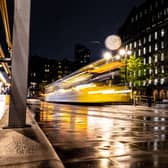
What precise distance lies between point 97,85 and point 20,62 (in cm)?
2266

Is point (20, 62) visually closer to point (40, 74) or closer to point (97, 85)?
point (97, 85)

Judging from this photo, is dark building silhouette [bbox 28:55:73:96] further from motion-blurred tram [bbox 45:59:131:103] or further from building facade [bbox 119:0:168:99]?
motion-blurred tram [bbox 45:59:131:103]

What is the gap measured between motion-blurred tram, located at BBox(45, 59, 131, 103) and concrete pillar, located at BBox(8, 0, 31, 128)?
21.2 meters

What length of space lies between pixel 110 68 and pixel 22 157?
26287 mm

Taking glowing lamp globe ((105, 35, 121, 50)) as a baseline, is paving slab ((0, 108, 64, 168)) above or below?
below

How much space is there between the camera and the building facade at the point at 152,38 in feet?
275

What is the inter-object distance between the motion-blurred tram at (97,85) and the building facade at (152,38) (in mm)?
40201

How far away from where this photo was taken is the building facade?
8394 centimetres

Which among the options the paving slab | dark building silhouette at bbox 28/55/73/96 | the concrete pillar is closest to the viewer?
the paving slab

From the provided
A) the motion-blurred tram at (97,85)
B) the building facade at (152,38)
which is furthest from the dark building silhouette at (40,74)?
the motion-blurred tram at (97,85)

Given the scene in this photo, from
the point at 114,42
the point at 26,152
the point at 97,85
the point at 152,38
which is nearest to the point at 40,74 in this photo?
the point at 114,42

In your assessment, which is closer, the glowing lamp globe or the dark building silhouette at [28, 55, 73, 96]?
the glowing lamp globe

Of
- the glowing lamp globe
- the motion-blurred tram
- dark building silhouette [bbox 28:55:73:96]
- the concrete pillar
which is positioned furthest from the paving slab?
dark building silhouette [bbox 28:55:73:96]

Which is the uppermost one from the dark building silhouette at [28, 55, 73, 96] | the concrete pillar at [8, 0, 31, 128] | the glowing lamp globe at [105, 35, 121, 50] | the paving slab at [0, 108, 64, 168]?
the glowing lamp globe at [105, 35, 121, 50]
